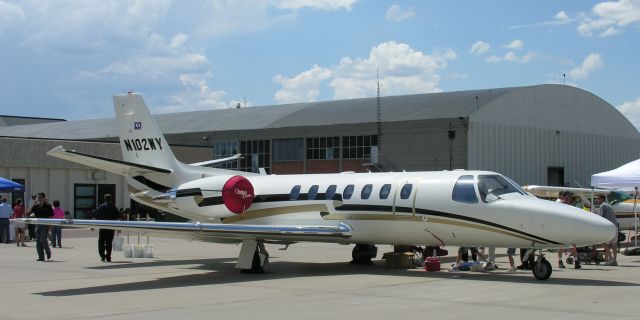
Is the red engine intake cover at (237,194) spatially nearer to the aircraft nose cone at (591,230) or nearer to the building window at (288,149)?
the aircraft nose cone at (591,230)

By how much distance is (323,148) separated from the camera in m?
54.2

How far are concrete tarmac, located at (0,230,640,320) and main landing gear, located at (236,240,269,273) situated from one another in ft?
1.05

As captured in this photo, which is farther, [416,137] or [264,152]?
[264,152]

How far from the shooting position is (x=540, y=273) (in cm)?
1580

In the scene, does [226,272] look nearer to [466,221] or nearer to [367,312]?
[466,221]

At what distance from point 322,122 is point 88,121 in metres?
29.4

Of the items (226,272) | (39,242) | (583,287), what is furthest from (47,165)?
(583,287)

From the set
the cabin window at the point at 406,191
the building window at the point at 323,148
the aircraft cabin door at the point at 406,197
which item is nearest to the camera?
the aircraft cabin door at the point at 406,197

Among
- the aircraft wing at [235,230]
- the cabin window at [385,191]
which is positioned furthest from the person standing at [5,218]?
the cabin window at [385,191]

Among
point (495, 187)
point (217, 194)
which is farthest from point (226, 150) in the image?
point (495, 187)

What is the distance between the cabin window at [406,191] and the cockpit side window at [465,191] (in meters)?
1.10

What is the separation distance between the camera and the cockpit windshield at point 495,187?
1662 cm

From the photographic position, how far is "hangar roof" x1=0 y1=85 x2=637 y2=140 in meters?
49.4

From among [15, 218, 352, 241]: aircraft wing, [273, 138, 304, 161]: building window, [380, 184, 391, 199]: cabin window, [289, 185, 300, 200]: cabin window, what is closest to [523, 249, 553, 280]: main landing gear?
[380, 184, 391, 199]: cabin window
